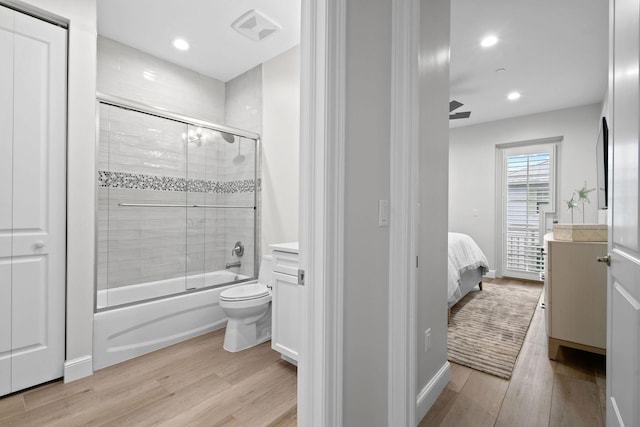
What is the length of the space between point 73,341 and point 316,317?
1.86 m

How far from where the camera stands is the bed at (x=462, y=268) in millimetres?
2814

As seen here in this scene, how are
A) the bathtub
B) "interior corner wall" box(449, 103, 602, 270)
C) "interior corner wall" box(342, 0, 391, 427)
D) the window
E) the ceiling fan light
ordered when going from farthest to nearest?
the window < "interior corner wall" box(449, 103, 602, 270) < the ceiling fan light < the bathtub < "interior corner wall" box(342, 0, 391, 427)

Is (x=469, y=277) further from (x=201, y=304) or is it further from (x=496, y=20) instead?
(x=201, y=304)

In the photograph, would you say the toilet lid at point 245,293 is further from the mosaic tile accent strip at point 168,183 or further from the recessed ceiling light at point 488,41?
the recessed ceiling light at point 488,41

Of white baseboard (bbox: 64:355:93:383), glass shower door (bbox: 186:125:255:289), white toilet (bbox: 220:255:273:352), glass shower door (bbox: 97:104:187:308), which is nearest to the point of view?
white baseboard (bbox: 64:355:93:383)

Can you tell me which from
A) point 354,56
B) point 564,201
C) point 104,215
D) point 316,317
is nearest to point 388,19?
point 354,56

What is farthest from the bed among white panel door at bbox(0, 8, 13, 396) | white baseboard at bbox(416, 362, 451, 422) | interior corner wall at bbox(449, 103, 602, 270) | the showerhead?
white panel door at bbox(0, 8, 13, 396)

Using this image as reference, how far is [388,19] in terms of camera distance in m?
1.25

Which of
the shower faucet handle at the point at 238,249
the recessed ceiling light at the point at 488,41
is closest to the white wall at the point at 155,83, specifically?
the shower faucet handle at the point at 238,249

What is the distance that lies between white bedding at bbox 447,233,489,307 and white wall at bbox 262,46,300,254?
154cm

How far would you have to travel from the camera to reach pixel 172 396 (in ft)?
5.74

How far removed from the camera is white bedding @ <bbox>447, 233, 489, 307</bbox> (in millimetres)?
2790

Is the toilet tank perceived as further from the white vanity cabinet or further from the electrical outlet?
the electrical outlet

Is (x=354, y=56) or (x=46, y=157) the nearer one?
(x=354, y=56)
